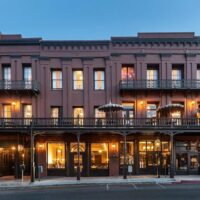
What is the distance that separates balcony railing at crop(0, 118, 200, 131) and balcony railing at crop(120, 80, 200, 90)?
3.02 m

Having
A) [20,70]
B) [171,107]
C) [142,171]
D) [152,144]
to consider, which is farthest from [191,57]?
[20,70]

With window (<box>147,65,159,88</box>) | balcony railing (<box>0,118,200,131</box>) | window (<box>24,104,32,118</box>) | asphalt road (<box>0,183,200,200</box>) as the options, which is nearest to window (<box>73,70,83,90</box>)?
balcony railing (<box>0,118,200,131</box>)

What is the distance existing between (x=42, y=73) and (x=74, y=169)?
30.0ft

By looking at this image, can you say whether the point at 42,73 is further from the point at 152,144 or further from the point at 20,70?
the point at 152,144

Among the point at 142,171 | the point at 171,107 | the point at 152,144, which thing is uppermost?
the point at 171,107

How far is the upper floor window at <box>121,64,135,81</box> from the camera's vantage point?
89.8 feet

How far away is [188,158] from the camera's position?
1018 inches

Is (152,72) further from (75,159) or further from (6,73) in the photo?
(6,73)

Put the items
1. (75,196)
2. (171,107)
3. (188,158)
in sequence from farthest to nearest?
(188,158) < (171,107) < (75,196)

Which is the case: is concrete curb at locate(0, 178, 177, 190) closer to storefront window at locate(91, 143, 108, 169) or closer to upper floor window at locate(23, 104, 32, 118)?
storefront window at locate(91, 143, 108, 169)

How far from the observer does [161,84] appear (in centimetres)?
2655

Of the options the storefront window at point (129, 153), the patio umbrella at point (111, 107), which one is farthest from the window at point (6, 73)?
the storefront window at point (129, 153)

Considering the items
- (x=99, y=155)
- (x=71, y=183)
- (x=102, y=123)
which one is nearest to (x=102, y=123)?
(x=102, y=123)

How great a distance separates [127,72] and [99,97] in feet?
11.7
